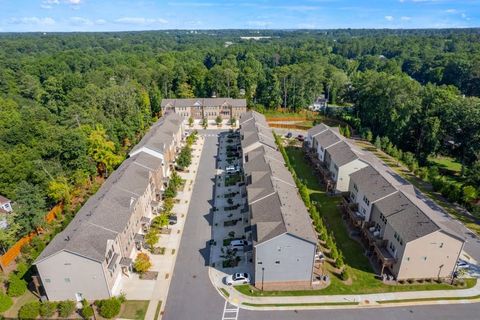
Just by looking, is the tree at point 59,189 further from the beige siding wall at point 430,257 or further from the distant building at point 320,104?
the distant building at point 320,104

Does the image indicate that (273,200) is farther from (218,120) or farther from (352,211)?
(218,120)

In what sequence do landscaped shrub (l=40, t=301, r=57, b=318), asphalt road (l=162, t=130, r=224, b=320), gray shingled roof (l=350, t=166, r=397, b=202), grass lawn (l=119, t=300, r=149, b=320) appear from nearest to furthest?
landscaped shrub (l=40, t=301, r=57, b=318), grass lawn (l=119, t=300, r=149, b=320), asphalt road (l=162, t=130, r=224, b=320), gray shingled roof (l=350, t=166, r=397, b=202)

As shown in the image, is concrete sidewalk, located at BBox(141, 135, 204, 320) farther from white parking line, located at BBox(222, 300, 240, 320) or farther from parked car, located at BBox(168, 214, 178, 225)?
white parking line, located at BBox(222, 300, 240, 320)

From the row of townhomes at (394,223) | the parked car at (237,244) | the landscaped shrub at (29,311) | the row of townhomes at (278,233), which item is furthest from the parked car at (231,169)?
the landscaped shrub at (29,311)

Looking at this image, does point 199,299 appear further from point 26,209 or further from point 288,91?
point 288,91

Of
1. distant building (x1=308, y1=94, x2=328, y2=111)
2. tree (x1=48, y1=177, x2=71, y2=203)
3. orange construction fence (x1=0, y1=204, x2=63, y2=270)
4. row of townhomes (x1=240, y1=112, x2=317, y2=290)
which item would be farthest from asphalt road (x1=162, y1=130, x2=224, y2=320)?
distant building (x1=308, y1=94, x2=328, y2=111)

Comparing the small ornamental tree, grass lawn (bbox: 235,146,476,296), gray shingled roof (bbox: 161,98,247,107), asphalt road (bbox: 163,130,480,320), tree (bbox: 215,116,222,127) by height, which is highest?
gray shingled roof (bbox: 161,98,247,107)
